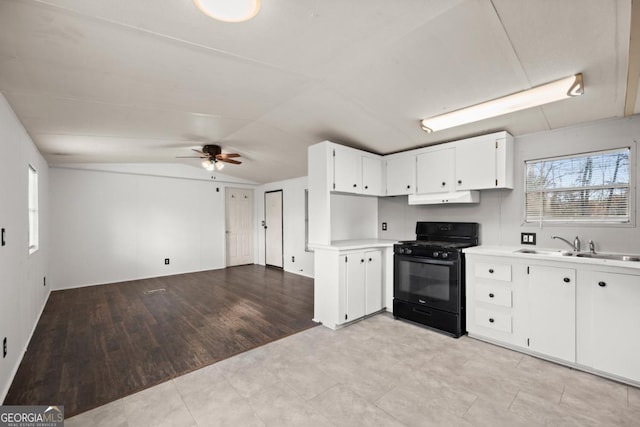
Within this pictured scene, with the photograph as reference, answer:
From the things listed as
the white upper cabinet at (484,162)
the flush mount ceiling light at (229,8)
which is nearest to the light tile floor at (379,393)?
the white upper cabinet at (484,162)

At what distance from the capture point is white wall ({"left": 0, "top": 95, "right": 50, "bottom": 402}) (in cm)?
214

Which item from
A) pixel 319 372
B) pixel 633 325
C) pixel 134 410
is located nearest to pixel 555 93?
pixel 633 325

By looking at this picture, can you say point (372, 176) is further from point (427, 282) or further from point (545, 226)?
point (545, 226)

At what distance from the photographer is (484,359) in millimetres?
2572

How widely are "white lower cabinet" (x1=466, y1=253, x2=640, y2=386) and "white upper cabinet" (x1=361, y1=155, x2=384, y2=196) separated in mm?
1471

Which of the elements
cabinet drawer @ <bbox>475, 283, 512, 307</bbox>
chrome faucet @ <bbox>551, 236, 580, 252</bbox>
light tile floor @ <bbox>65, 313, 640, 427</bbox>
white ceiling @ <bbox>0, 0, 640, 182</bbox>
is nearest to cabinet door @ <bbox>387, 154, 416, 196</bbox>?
white ceiling @ <bbox>0, 0, 640, 182</bbox>

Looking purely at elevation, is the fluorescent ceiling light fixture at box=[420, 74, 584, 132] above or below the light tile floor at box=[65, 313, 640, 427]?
above

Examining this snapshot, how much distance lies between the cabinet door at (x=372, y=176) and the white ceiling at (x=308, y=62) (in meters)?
0.65

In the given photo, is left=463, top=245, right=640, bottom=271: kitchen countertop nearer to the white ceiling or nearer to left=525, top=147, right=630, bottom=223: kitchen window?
left=525, top=147, right=630, bottom=223: kitchen window

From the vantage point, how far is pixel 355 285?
3.46 meters

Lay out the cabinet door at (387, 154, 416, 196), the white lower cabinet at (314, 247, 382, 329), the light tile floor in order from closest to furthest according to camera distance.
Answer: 1. the light tile floor
2. the white lower cabinet at (314, 247, 382, 329)
3. the cabinet door at (387, 154, 416, 196)

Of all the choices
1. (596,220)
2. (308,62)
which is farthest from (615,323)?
(308,62)

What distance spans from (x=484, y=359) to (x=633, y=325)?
3.60 feet

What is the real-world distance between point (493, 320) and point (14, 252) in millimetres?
4512
